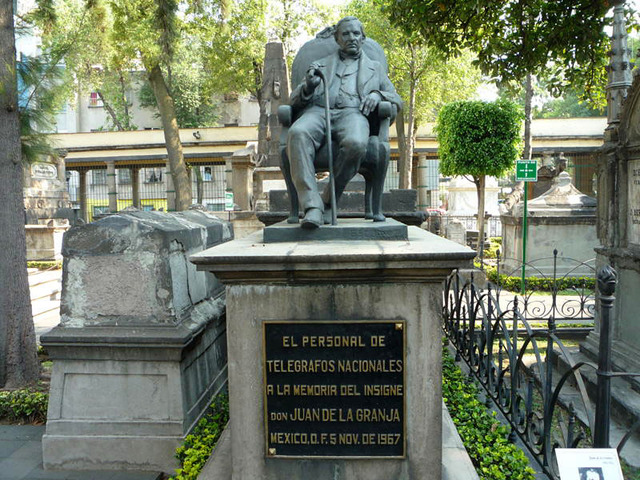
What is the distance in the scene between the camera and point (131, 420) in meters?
3.76

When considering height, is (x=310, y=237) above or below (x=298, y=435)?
above

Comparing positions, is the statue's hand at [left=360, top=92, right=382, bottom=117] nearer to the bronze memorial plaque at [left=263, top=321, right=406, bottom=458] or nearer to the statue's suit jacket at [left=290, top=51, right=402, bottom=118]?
the statue's suit jacket at [left=290, top=51, right=402, bottom=118]

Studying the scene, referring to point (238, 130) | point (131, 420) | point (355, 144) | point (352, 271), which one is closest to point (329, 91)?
point (355, 144)

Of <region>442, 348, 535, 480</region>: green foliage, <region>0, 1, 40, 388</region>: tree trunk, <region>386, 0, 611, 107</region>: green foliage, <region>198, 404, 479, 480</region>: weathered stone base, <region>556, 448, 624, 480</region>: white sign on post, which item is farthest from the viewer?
<region>386, 0, 611, 107</region>: green foliage

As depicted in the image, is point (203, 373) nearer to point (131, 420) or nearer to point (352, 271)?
point (131, 420)

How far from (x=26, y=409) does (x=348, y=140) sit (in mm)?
3697

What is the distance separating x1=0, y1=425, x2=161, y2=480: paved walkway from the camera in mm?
3658

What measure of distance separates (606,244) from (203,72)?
37.8 meters

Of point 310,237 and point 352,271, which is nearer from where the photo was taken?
point 352,271

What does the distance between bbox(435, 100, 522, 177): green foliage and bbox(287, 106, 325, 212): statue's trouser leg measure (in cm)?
1397

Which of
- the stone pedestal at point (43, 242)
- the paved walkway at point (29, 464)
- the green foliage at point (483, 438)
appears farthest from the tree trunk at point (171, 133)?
the green foliage at point (483, 438)

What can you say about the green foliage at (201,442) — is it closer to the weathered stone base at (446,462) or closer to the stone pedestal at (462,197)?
the weathered stone base at (446,462)

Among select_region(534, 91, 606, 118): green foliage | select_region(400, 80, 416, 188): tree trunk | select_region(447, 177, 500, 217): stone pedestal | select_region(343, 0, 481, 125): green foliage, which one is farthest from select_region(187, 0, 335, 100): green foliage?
select_region(534, 91, 606, 118): green foliage

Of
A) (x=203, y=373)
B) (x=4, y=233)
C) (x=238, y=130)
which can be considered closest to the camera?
(x=203, y=373)
